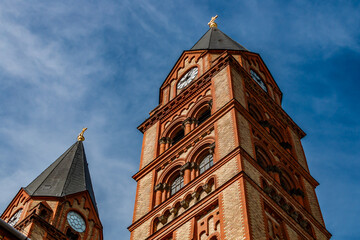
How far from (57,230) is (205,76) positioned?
15025mm

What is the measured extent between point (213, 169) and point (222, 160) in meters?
0.60

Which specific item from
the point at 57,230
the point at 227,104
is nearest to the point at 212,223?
the point at 227,104

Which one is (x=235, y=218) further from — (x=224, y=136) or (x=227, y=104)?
(x=227, y=104)

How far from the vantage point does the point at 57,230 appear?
45656 millimetres

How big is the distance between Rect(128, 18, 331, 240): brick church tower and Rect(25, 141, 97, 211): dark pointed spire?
449 inches

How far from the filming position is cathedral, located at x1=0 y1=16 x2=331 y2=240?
2914cm

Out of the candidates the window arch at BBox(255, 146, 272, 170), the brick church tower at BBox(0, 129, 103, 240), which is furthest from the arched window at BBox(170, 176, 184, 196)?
the brick church tower at BBox(0, 129, 103, 240)

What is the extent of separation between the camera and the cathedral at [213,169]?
29.1m

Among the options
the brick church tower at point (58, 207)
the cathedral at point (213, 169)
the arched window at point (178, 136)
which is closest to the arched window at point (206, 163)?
the cathedral at point (213, 169)

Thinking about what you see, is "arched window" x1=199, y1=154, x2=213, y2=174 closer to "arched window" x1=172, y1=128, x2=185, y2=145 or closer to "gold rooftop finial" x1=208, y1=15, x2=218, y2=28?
"arched window" x1=172, y1=128, x2=185, y2=145

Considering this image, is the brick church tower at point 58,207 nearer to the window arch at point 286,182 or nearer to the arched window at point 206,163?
the arched window at point 206,163

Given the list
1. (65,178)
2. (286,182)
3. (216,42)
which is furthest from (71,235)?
(286,182)

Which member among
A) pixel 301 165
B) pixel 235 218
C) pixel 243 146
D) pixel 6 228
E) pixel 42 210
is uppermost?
pixel 42 210

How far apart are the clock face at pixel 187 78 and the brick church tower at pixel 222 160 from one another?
0.29 ft
